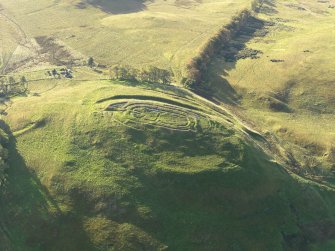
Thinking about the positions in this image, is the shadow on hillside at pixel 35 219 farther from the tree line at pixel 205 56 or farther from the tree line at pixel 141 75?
the tree line at pixel 205 56

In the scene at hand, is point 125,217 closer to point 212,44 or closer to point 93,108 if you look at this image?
point 93,108

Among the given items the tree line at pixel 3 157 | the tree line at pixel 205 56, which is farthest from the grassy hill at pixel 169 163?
the tree line at pixel 205 56

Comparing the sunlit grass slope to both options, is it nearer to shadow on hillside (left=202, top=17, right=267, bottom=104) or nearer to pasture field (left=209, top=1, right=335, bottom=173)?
pasture field (left=209, top=1, right=335, bottom=173)

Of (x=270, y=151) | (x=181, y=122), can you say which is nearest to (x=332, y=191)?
(x=270, y=151)

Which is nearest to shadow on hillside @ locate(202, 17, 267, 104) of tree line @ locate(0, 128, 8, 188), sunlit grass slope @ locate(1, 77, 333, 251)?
sunlit grass slope @ locate(1, 77, 333, 251)

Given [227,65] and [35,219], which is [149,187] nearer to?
[35,219]
